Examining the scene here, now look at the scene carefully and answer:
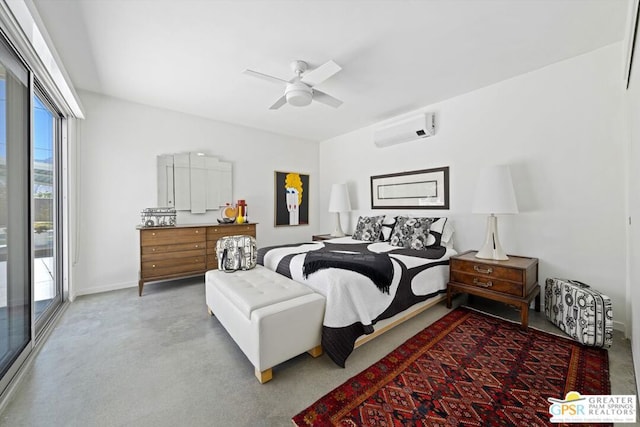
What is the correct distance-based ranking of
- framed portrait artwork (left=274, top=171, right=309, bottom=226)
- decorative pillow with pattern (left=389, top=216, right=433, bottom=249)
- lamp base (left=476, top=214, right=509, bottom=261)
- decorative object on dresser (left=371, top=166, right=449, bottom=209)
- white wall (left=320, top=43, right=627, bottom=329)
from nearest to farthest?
white wall (left=320, top=43, right=627, bottom=329), lamp base (left=476, top=214, right=509, bottom=261), decorative pillow with pattern (left=389, top=216, right=433, bottom=249), decorative object on dresser (left=371, top=166, right=449, bottom=209), framed portrait artwork (left=274, top=171, right=309, bottom=226)

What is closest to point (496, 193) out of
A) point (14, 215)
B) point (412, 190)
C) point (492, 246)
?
point (492, 246)

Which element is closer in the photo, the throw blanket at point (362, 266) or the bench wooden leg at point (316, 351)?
the bench wooden leg at point (316, 351)

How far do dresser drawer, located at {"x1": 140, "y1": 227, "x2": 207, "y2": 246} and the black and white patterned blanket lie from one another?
1251mm

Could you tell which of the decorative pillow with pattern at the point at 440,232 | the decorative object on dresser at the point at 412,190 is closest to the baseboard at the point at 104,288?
the decorative object on dresser at the point at 412,190

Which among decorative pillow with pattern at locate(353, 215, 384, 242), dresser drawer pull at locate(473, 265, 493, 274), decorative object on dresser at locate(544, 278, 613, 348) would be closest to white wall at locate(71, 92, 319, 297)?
decorative pillow with pattern at locate(353, 215, 384, 242)

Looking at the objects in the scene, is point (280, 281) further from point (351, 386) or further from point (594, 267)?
point (594, 267)

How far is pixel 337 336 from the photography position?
1.77 m

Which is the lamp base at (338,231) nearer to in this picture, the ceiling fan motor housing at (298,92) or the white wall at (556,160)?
the white wall at (556,160)

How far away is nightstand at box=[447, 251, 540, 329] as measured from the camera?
2.27 meters

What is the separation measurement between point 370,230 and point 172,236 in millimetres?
2762

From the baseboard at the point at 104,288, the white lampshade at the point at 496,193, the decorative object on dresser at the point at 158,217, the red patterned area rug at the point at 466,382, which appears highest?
the white lampshade at the point at 496,193

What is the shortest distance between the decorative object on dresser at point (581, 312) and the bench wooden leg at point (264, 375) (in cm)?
243

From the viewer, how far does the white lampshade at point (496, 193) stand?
2475mm

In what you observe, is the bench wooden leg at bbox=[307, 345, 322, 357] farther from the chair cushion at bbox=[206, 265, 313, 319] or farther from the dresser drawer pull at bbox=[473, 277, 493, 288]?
the dresser drawer pull at bbox=[473, 277, 493, 288]
